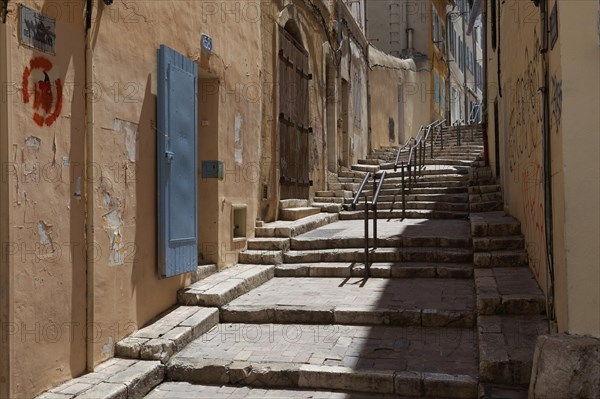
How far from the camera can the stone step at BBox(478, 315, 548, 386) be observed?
413 centimetres

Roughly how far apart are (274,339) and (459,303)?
179cm

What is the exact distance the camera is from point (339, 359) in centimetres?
482

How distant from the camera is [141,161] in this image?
5504mm

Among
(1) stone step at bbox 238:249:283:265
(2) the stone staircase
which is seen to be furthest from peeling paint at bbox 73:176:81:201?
(1) stone step at bbox 238:249:283:265

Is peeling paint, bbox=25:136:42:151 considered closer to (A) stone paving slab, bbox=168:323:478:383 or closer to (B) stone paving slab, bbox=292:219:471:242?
(A) stone paving slab, bbox=168:323:478:383

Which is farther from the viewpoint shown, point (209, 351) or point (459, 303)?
point (459, 303)

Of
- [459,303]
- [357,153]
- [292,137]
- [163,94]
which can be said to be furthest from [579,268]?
[357,153]

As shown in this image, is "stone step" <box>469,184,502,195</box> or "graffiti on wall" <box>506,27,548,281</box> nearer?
"graffiti on wall" <box>506,27,548,281</box>

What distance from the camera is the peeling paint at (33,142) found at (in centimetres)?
403

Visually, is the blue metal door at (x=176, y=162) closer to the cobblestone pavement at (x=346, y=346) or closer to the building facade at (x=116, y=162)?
the building facade at (x=116, y=162)

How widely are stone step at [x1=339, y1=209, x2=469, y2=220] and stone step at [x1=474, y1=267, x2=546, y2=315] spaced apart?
3.98 m

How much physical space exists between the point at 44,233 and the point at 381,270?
4153mm

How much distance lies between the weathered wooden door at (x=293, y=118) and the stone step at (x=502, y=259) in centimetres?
373

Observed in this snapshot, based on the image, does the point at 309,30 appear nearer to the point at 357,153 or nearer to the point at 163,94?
the point at 357,153
